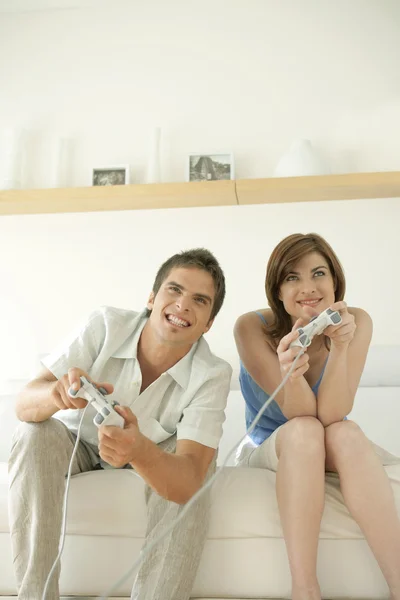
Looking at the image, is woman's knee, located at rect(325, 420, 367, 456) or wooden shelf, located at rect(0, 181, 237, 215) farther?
wooden shelf, located at rect(0, 181, 237, 215)

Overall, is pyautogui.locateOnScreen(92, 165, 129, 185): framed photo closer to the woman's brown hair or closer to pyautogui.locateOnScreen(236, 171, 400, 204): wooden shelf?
pyautogui.locateOnScreen(236, 171, 400, 204): wooden shelf

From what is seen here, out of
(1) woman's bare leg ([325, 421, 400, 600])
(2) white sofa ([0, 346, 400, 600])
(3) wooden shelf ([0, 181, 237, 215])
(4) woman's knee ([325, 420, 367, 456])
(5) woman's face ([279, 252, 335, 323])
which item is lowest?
(2) white sofa ([0, 346, 400, 600])

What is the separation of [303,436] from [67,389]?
48 cm

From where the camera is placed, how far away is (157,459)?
1.08 meters

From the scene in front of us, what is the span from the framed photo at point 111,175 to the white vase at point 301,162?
0.67 metres

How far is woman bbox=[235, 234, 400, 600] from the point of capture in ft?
3.71

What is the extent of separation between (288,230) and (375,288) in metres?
0.44

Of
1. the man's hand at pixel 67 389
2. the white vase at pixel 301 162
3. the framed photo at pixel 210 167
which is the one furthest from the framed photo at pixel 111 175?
the man's hand at pixel 67 389

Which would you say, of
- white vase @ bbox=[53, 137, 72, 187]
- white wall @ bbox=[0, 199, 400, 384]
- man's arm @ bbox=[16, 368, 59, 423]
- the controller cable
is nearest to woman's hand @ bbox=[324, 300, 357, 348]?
the controller cable

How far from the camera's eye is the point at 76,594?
4.14 ft

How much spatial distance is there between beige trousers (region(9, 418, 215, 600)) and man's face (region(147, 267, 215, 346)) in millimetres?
341

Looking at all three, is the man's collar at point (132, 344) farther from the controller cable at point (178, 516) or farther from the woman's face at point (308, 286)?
the woman's face at point (308, 286)

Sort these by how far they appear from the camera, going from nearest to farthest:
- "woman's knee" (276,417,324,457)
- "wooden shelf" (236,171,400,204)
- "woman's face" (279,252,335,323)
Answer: "woman's knee" (276,417,324,457), "woman's face" (279,252,335,323), "wooden shelf" (236,171,400,204)

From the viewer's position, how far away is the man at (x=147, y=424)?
3.59 feet
